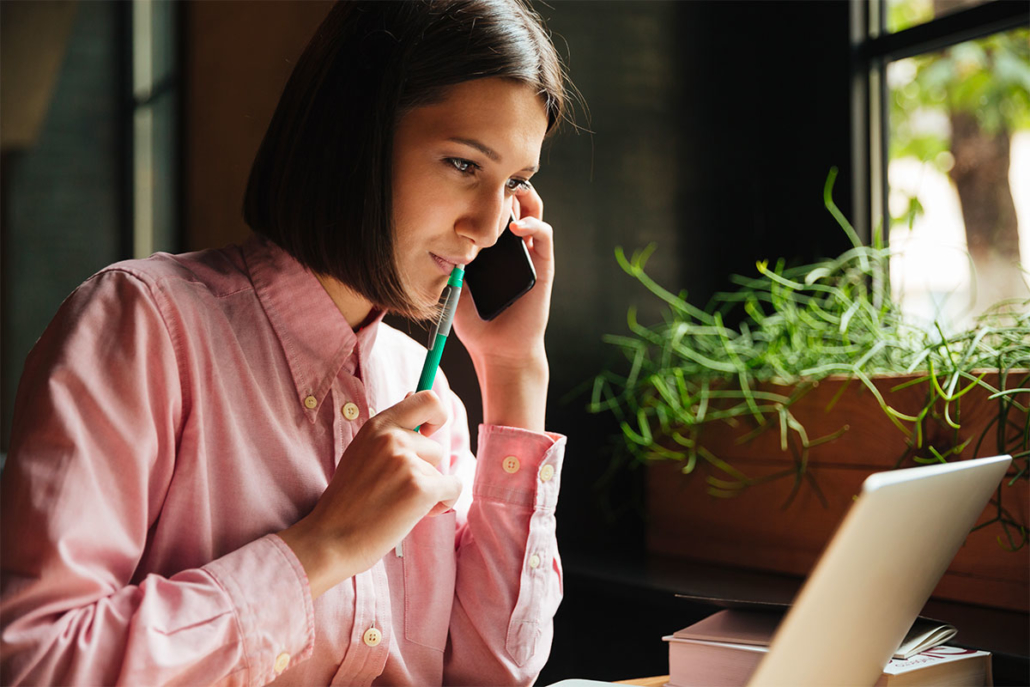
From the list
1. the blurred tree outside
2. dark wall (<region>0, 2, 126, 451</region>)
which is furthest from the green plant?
dark wall (<region>0, 2, 126, 451</region>)

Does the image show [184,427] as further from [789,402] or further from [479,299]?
[789,402]

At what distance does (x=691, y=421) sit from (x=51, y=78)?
2.19 m

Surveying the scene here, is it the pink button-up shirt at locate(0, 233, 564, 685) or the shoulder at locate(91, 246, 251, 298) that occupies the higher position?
the shoulder at locate(91, 246, 251, 298)

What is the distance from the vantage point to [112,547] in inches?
26.9

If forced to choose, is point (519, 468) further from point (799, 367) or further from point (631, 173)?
point (631, 173)

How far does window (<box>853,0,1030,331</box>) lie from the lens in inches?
61.4

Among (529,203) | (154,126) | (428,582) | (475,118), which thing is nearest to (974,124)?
(529,203)

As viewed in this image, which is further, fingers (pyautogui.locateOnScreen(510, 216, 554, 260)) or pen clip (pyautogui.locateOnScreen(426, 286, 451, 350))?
fingers (pyautogui.locateOnScreen(510, 216, 554, 260))

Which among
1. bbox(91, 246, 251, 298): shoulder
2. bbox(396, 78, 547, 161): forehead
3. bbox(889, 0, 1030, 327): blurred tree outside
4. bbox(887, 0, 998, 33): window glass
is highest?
bbox(887, 0, 998, 33): window glass

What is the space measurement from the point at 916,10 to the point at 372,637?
151cm

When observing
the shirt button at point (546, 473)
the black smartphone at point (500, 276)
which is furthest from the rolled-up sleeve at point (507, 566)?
the black smartphone at point (500, 276)

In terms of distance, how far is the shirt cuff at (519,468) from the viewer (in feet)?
3.34

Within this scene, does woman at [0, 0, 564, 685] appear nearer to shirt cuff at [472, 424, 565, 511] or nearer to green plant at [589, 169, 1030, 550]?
shirt cuff at [472, 424, 565, 511]

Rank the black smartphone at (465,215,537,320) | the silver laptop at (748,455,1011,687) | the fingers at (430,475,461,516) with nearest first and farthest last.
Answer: the silver laptop at (748,455,1011,687)
the fingers at (430,475,461,516)
the black smartphone at (465,215,537,320)
